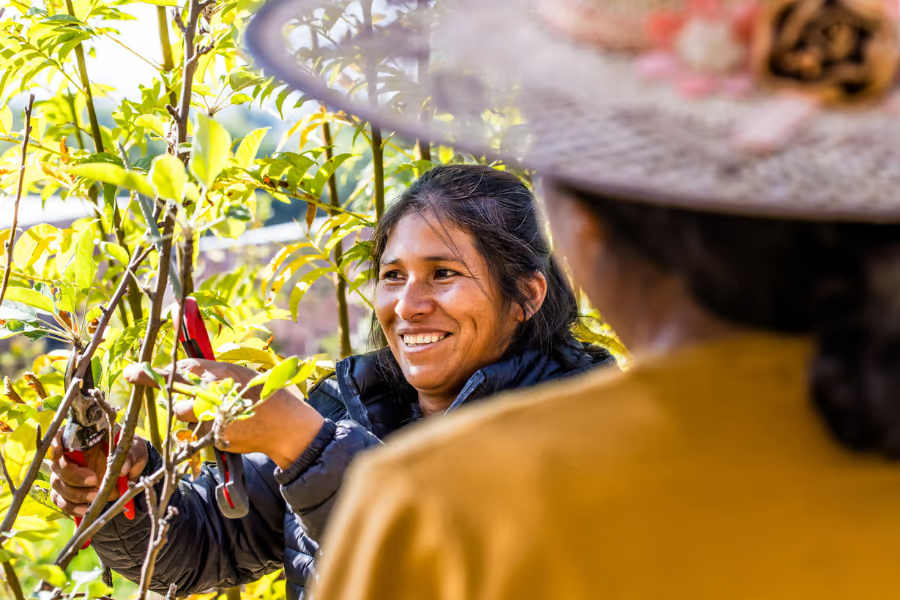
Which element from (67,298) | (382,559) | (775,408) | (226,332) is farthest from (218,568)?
(775,408)

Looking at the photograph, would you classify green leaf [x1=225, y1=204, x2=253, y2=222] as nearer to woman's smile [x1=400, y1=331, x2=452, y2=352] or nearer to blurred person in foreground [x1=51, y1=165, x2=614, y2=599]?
blurred person in foreground [x1=51, y1=165, x2=614, y2=599]

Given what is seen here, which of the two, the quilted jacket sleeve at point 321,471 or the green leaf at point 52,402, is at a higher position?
the green leaf at point 52,402

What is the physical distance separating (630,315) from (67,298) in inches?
34.1

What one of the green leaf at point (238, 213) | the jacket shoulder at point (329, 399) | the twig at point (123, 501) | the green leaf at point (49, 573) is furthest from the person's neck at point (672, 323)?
the jacket shoulder at point (329, 399)

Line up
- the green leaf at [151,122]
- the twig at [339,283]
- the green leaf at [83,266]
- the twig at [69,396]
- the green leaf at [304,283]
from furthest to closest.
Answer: the twig at [339,283], the green leaf at [304,283], the green leaf at [151,122], the green leaf at [83,266], the twig at [69,396]

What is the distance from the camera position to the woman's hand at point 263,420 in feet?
3.89

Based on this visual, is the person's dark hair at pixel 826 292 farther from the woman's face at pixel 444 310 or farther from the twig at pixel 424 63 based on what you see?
the woman's face at pixel 444 310

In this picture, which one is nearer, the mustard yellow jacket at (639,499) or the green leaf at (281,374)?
the mustard yellow jacket at (639,499)

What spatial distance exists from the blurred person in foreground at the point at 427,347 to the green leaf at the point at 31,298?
1.49 ft

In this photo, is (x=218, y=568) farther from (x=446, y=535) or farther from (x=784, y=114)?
(x=784, y=114)

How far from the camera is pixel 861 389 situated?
1.92ft

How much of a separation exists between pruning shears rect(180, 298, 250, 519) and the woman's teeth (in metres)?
0.57

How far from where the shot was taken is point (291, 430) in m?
1.25

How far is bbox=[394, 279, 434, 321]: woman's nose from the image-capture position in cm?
178
